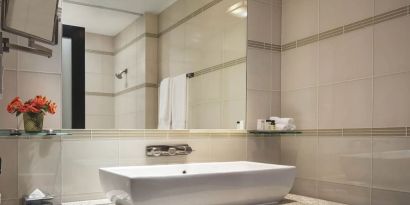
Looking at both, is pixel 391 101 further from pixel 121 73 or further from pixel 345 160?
pixel 121 73

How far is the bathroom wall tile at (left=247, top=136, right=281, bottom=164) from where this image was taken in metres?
2.43

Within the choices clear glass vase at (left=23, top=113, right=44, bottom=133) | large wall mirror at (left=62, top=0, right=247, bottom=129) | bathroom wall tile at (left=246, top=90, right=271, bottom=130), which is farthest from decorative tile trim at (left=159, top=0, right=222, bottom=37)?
clear glass vase at (left=23, top=113, right=44, bottom=133)

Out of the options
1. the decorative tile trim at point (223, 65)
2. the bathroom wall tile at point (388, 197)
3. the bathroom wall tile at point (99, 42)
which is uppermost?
the bathroom wall tile at point (99, 42)

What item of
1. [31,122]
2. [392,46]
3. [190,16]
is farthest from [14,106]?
[392,46]

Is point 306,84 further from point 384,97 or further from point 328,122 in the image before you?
point 384,97

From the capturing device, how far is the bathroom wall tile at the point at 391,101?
1.78 m

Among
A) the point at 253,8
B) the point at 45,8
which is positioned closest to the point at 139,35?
the point at 45,8

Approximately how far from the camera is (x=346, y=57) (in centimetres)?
209

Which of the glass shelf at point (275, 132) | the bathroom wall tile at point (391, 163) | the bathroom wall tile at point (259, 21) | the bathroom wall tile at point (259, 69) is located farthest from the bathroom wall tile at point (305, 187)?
the bathroom wall tile at point (259, 21)

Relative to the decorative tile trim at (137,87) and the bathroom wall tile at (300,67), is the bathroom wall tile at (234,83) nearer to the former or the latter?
the bathroom wall tile at (300,67)

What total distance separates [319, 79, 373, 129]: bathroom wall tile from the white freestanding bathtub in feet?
1.59

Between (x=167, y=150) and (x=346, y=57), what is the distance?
1170 millimetres

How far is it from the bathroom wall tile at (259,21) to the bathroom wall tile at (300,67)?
201 mm

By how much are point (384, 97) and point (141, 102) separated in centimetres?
130
